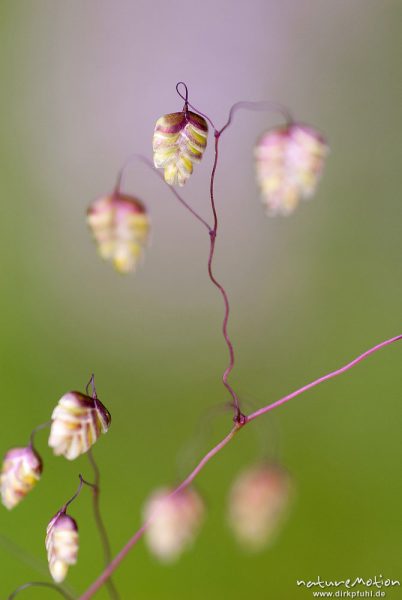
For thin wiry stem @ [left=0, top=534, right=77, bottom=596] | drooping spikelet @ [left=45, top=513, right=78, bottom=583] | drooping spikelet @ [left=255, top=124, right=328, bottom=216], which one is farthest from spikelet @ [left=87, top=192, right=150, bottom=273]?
thin wiry stem @ [left=0, top=534, right=77, bottom=596]

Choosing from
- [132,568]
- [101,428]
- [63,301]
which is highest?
[63,301]

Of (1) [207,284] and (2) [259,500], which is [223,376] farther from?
(1) [207,284]

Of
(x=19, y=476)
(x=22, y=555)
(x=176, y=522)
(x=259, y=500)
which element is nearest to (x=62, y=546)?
(x=19, y=476)

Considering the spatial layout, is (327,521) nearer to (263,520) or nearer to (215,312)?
(215,312)

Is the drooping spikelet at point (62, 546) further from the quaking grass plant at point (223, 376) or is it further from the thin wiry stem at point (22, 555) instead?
the thin wiry stem at point (22, 555)

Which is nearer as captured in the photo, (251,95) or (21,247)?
(251,95)

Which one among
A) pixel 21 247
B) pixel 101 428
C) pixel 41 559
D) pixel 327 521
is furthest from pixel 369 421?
pixel 101 428

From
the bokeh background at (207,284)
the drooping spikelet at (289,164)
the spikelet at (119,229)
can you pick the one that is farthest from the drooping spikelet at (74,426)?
the bokeh background at (207,284)

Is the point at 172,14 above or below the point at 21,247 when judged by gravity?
above

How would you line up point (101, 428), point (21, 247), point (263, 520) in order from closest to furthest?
point (101, 428) → point (263, 520) → point (21, 247)
